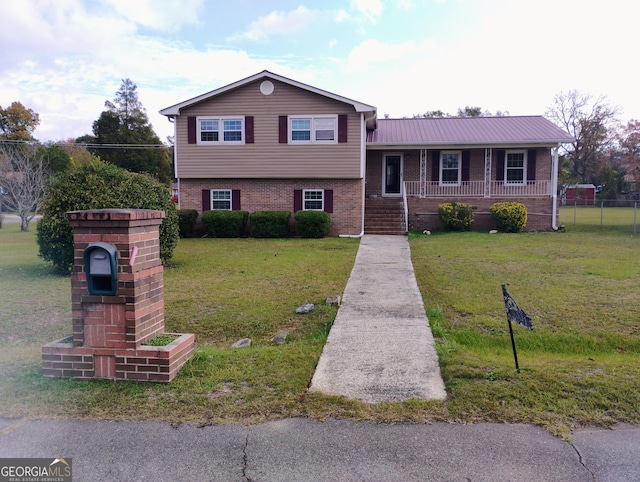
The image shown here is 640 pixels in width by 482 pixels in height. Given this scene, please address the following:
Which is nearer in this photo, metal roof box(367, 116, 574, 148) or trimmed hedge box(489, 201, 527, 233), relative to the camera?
trimmed hedge box(489, 201, 527, 233)

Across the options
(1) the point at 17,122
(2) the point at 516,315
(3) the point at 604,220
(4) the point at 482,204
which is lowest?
(3) the point at 604,220

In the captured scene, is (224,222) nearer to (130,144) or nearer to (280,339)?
(280,339)

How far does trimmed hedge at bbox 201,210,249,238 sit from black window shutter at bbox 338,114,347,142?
182 inches

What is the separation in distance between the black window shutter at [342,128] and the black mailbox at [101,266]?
1544 centimetres

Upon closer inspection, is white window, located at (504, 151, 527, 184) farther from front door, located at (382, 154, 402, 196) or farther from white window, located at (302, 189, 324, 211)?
white window, located at (302, 189, 324, 211)

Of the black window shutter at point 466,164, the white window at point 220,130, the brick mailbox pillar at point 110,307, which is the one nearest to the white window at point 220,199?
the white window at point 220,130

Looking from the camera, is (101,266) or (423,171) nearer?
(101,266)

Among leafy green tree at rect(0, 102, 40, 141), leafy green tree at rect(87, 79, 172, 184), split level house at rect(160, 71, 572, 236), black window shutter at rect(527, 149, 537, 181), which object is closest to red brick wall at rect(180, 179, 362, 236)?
split level house at rect(160, 71, 572, 236)

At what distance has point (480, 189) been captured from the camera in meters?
21.7

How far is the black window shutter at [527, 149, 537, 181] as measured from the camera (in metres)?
21.6

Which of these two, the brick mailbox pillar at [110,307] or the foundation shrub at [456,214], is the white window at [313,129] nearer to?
the foundation shrub at [456,214]

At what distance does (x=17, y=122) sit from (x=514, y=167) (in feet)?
166

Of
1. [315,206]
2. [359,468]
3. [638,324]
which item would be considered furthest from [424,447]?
[315,206]

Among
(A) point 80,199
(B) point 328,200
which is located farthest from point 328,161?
(A) point 80,199
